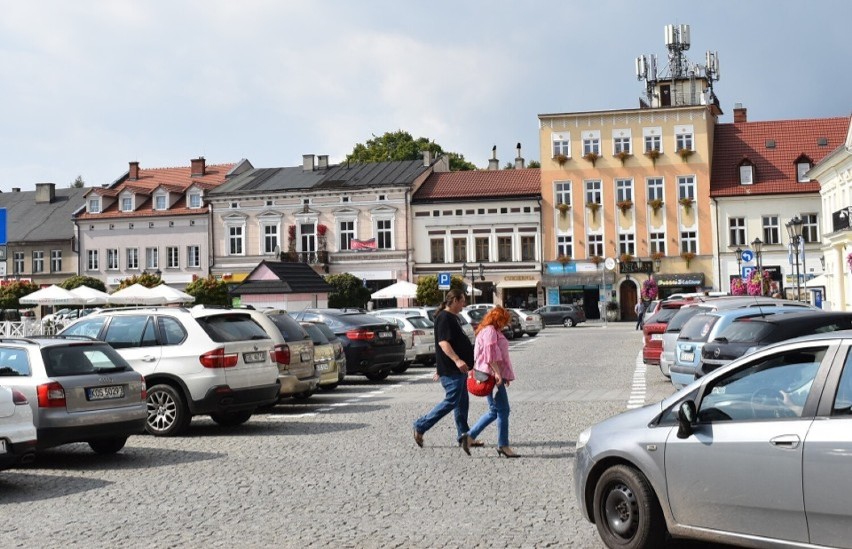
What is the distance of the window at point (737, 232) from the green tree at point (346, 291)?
2302 centimetres

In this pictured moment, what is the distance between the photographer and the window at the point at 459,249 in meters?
68.8

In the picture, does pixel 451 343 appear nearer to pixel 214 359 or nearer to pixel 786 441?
pixel 214 359

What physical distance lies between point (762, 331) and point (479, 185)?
2206 inches

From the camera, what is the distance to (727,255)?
6500cm

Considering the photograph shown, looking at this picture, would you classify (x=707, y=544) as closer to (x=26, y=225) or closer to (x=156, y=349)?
(x=156, y=349)

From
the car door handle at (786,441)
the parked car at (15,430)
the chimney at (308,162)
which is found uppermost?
the chimney at (308,162)

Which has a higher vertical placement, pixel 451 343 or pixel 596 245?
pixel 596 245

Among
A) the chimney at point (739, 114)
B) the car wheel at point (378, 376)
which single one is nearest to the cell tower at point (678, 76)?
the chimney at point (739, 114)

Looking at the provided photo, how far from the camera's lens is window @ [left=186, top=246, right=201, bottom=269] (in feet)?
242

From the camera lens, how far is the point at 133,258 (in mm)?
74688

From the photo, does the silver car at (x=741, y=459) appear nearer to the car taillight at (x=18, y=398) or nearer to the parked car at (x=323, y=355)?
the car taillight at (x=18, y=398)

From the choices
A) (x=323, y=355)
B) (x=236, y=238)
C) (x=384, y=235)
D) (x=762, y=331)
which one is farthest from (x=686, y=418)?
(x=236, y=238)

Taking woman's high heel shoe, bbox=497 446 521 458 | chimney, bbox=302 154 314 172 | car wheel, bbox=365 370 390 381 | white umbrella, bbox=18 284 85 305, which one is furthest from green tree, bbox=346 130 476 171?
woman's high heel shoe, bbox=497 446 521 458

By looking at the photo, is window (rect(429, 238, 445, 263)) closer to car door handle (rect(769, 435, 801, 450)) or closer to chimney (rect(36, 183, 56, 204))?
chimney (rect(36, 183, 56, 204))
